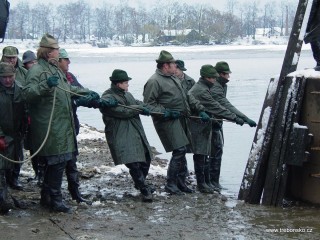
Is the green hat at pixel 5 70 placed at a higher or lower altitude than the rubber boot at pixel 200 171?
higher

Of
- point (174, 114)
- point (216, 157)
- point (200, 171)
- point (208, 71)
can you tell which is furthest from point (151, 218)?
point (208, 71)

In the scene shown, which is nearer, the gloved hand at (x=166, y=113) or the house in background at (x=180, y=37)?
the gloved hand at (x=166, y=113)

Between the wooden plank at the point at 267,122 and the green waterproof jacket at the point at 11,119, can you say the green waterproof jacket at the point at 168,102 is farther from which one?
the green waterproof jacket at the point at 11,119

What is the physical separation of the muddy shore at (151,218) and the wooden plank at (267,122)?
0.27 m

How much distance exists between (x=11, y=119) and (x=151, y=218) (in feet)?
6.20

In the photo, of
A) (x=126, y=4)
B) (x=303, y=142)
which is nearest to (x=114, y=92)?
(x=303, y=142)

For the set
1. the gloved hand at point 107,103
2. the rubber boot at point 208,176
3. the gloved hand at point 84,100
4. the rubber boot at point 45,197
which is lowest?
the rubber boot at point 208,176

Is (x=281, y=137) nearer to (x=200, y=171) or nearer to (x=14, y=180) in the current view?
(x=200, y=171)

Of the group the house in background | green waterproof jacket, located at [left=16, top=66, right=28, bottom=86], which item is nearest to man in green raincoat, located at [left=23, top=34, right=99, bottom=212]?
green waterproof jacket, located at [left=16, top=66, right=28, bottom=86]

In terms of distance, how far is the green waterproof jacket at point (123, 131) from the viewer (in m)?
8.72

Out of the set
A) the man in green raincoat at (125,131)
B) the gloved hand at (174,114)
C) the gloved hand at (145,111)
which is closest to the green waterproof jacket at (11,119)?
the man in green raincoat at (125,131)

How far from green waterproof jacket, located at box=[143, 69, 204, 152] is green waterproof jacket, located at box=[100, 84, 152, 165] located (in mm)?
463

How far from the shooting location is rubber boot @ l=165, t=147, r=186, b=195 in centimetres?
942

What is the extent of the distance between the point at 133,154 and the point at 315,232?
241 centimetres
